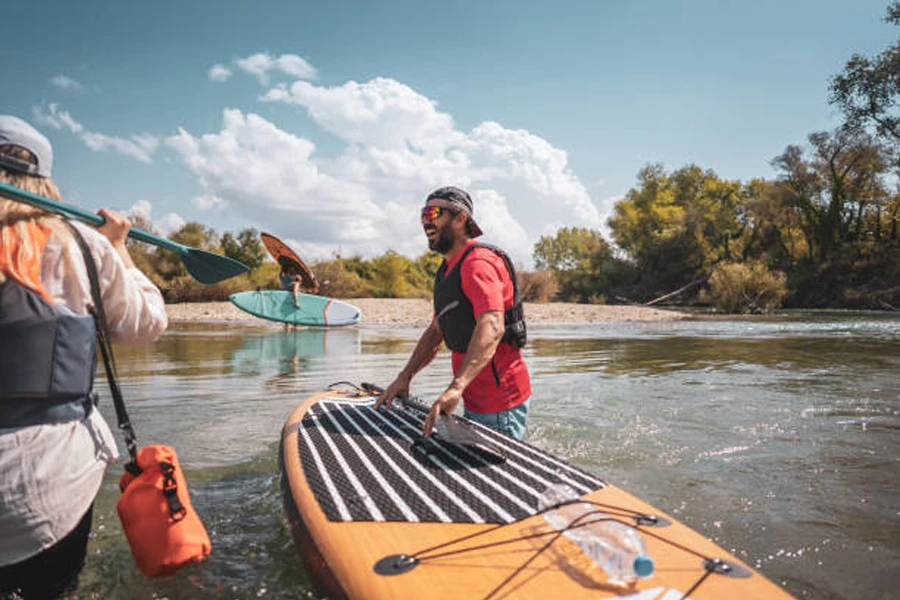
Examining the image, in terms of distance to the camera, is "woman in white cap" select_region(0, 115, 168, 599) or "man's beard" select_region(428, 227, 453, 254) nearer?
"woman in white cap" select_region(0, 115, 168, 599)

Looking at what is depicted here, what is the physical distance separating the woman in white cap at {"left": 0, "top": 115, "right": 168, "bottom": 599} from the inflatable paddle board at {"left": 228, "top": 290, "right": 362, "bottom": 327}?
45.7 ft

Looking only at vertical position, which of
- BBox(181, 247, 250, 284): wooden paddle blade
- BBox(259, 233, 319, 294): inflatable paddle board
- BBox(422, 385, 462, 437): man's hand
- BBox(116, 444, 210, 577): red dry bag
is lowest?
BBox(116, 444, 210, 577): red dry bag

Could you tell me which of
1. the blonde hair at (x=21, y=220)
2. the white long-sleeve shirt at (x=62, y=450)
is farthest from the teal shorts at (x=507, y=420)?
the blonde hair at (x=21, y=220)

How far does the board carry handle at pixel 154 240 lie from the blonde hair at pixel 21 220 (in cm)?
3

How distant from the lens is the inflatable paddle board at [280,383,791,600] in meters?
1.60

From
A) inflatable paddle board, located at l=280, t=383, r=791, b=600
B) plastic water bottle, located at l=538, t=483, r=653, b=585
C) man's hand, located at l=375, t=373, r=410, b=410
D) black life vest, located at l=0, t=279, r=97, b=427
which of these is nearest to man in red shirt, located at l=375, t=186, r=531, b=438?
inflatable paddle board, located at l=280, t=383, r=791, b=600

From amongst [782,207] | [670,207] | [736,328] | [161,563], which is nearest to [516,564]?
[161,563]

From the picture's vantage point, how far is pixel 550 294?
33.1m

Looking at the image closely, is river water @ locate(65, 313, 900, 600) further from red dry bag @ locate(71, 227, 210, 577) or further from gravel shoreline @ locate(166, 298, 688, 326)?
gravel shoreline @ locate(166, 298, 688, 326)

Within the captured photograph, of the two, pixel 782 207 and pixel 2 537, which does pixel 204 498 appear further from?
pixel 782 207

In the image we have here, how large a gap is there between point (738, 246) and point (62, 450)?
1728 inches

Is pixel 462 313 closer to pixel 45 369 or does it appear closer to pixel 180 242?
pixel 45 369

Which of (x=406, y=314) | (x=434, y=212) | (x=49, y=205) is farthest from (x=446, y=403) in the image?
(x=406, y=314)

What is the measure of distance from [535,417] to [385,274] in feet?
90.4
